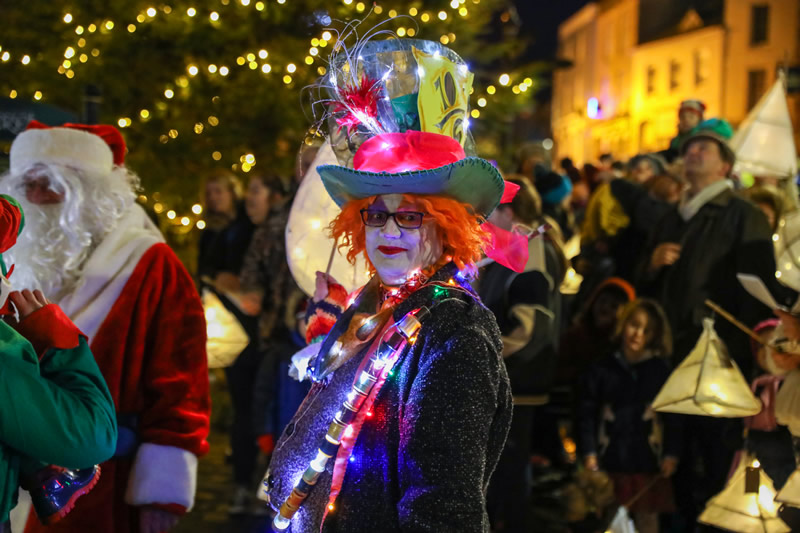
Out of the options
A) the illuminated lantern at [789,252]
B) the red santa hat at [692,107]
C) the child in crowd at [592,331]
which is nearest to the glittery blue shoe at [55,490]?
the illuminated lantern at [789,252]

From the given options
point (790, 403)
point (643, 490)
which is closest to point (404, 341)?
point (790, 403)

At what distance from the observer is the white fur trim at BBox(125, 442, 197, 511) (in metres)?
3.79

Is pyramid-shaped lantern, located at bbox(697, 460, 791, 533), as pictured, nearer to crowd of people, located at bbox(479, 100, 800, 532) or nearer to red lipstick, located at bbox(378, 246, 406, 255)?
crowd of people, located at bbox(479, 100, 800, 532)

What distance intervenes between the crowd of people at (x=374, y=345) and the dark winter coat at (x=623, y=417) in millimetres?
14

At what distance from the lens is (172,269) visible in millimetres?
4062

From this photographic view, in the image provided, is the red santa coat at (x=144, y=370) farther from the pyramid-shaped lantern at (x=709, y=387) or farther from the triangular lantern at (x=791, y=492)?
the triangular lantern at (x=791, y=492)

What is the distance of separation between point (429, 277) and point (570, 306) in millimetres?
6228

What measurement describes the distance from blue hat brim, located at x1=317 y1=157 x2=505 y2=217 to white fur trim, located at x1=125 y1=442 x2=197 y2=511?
1459 millimetres

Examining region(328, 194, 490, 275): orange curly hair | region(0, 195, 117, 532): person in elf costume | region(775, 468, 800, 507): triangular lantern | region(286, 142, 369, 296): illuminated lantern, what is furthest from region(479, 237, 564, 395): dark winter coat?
region(0, 195, 117, 532): person in elf costume

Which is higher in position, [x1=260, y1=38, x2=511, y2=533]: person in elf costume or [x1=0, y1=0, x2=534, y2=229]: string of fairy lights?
[x1=0, y1=0, x2=534, y2=229]: string of fairy lights

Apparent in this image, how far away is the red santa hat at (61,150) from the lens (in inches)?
165

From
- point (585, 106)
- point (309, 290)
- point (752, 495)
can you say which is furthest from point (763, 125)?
point (585, 106)

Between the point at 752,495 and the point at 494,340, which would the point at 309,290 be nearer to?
the point at 494,340

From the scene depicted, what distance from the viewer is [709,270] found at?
6129mm
